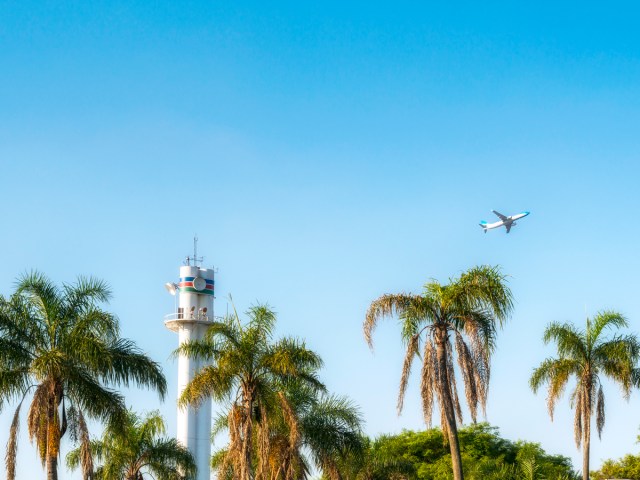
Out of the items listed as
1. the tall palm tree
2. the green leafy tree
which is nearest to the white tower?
the green leafy tree

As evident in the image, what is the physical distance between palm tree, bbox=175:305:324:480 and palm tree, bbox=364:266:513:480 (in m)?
2.78

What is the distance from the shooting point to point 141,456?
48.0m

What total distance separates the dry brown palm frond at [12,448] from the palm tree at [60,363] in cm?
3

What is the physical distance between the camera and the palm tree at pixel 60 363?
1243 inches

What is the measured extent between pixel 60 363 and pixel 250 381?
7.26m

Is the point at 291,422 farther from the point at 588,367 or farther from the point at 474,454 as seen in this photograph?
the point at 474,454

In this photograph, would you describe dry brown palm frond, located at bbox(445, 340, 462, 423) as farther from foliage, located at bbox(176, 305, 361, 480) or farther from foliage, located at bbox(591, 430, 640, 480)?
foliage, located at bbox(591, 430, 640, 480)

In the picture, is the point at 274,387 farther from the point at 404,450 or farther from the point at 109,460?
the point at 404,450

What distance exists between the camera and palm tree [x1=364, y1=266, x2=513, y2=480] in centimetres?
3538

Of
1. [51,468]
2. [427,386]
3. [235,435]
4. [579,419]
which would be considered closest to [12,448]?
[51,468]

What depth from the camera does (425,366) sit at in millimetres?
35594

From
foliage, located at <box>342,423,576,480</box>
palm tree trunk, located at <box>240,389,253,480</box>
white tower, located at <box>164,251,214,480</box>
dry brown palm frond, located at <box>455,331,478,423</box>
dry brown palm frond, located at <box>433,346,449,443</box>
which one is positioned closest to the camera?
dry brown palm frond, located at <box>455,331,478,423</box>

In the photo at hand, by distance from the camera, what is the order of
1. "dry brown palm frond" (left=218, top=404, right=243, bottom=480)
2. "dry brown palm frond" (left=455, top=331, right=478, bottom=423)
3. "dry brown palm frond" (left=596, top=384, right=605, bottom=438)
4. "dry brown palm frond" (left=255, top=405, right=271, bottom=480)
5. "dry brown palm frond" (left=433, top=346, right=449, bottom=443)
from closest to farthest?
1. "dry brown palm frond" (left=455, top=331, right=478, bottom=423)
2. "dry brown palm frond" (left=433, top=346, right=449, bottom=443)
3. "dry brown palm frond" (left=255, top=405, right=271, bottom=480)
4. "dry brown palm frond" (left=218, top=404, right=243, bottom=480)
5. "dry brown palm frond" (left=596, top=384, right=605, bottom=438)

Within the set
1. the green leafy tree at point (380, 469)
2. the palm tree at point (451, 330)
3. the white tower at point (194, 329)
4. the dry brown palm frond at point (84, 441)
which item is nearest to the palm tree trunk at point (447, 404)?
the palm tree at point (451, 330)
